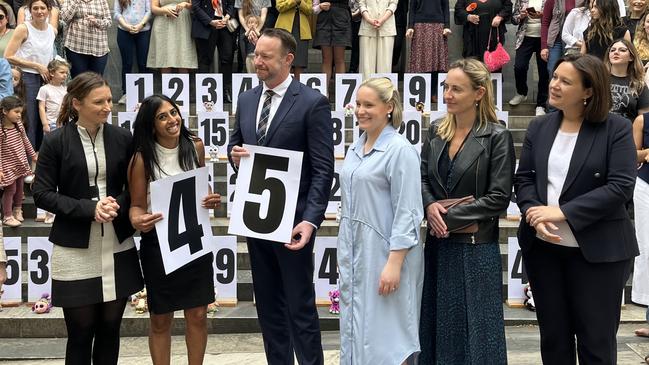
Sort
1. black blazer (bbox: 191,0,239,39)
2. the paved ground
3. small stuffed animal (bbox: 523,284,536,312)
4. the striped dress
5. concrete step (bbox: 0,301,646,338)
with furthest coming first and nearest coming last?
black blazer (bbox: 191,0,239,39) → the striped dress → small stuffed animal (bbox: 523,284,536,312) → concrete step (bbox: 0,301,646,338) → the paved ground

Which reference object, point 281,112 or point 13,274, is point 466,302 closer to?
point 281,112

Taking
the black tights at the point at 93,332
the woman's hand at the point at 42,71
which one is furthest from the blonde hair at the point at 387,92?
the woman's hand at the point at 42,71

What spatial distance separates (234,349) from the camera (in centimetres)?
640

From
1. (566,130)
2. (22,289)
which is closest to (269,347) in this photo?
(566,130)

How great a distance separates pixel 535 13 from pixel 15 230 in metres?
6.26

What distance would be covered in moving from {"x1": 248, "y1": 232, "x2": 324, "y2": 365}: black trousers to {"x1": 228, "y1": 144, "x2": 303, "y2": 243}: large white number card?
0.52 ft

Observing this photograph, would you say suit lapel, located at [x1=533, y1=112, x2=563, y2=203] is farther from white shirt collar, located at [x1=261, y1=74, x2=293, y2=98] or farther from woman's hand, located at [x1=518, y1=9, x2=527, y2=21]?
woman's hand, located at [x1=518, y1=9, x2=527, y2=21]

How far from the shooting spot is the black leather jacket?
14.4 ft

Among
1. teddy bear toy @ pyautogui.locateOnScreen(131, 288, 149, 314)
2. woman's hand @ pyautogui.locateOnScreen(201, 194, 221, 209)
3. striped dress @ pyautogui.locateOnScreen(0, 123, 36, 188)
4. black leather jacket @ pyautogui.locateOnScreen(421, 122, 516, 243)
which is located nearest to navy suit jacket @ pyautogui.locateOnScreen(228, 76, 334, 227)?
woman's hand @ pyautogui.locateOnScreen(201, 194, 221, 209)

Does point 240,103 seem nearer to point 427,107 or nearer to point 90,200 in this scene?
point 90,200

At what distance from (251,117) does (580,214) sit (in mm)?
1778

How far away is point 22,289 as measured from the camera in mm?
7160

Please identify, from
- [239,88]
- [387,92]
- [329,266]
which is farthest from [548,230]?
[239,88]

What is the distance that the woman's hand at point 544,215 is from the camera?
426cm
